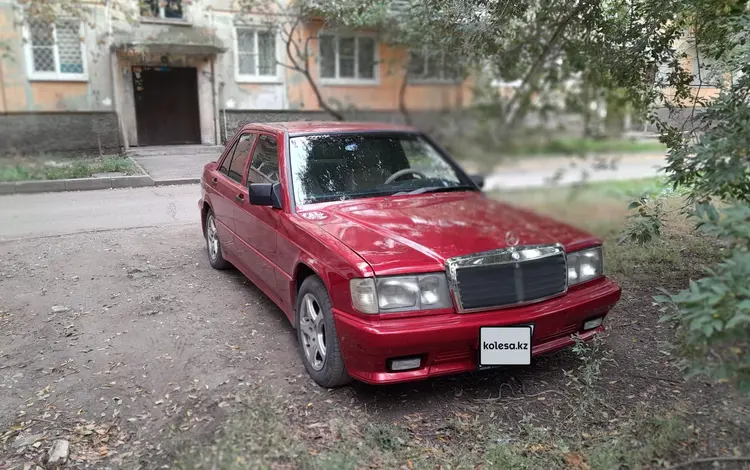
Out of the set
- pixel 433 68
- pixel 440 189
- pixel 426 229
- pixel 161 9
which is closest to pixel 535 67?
pixel 433 68

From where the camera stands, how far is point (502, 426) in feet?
9.69

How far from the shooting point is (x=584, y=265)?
332 centimetres

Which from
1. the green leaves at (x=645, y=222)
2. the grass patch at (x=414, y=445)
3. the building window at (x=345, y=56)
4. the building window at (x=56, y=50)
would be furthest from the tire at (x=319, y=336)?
the building window at (x=56, y=50)

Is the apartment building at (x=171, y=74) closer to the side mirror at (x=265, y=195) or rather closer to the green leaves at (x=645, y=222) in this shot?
the side mirror at (x=265, y=195)

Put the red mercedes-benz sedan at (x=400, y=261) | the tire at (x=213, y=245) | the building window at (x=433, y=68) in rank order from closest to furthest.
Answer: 1. the red mercedes-benz sedan at (x=400, y=261)
2. the building window at (x=433, y=68)
3. the tire at (x=213, y=245)

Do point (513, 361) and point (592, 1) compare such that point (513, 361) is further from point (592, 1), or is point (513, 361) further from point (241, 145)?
point (592, 1)

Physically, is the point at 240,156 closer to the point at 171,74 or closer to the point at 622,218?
the point at 171,74

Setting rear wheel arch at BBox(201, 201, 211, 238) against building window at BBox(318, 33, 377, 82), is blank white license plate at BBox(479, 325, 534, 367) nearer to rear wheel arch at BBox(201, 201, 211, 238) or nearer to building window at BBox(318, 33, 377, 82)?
building window at BBox(318, 33, 377, 82)

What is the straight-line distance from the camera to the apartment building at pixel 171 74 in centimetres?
413

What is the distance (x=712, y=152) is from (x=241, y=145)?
11.2 ft

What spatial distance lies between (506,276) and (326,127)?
1970mm

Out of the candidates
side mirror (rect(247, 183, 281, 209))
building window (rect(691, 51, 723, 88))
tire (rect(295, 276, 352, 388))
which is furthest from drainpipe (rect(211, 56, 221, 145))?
building window (rect(691, 51, 723, 88))

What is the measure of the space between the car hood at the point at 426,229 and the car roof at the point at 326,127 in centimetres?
66

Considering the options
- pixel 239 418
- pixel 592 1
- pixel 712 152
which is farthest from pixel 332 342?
pixel 592 1
